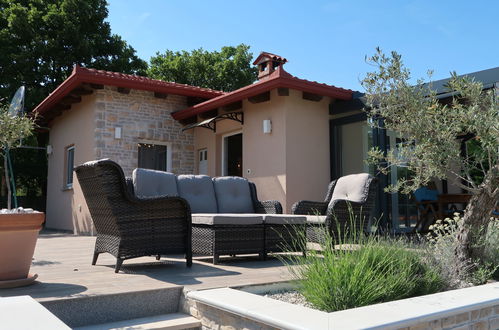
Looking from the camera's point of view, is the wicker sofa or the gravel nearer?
the gravel

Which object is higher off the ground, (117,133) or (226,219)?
(117,133)

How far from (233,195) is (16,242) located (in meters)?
2.95

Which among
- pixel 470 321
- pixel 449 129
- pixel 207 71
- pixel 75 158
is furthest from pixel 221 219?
pixel 207 71

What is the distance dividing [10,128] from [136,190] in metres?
1.31

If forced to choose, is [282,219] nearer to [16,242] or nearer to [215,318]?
[215,318]

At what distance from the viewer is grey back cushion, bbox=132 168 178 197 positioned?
15.5 ft

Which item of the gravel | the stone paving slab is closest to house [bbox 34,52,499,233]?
the stone paving slab

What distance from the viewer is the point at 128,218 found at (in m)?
3.89

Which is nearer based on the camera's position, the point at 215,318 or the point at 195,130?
the point at 215,318

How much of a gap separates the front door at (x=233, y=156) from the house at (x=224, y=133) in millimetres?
21

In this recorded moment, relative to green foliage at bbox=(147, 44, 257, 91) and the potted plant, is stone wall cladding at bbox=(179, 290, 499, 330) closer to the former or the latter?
the potted plant

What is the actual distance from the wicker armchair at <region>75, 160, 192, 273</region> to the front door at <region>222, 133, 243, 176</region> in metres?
5.15

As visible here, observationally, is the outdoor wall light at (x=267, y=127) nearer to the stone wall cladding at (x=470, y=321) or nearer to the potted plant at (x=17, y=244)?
the potted plant at (x=17, y=244)

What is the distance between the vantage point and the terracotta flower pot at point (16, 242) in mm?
3141
